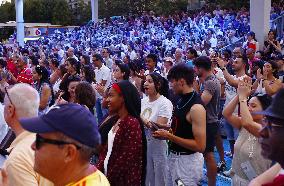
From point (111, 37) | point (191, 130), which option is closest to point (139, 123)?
point (191, 130)

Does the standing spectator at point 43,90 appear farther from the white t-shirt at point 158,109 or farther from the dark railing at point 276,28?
the dark railing at point 276,28

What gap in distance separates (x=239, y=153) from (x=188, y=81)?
102cm

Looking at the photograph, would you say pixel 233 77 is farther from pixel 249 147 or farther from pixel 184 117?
pixel 249 147

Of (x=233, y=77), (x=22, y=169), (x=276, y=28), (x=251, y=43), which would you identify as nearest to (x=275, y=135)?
(x=22, y=169)

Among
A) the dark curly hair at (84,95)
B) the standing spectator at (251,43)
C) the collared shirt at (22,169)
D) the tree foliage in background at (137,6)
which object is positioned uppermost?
the tree foliage in background at (137,6)

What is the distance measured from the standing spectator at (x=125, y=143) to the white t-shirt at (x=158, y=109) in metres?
1.28

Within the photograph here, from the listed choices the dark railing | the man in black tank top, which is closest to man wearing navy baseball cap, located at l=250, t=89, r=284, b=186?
the man in black tank top

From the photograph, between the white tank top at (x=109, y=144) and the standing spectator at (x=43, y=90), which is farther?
the standing spectator at (x=43, y=90)

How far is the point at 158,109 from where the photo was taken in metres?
5.41

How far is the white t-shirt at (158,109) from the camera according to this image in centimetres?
537

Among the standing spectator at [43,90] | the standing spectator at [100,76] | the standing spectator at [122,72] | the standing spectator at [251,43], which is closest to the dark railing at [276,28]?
the standing spectator at [251,43]

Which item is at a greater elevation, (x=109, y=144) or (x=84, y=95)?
(x=84, y=95)

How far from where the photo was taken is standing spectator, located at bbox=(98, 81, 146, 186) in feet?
12.3

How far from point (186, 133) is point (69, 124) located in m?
2.49
